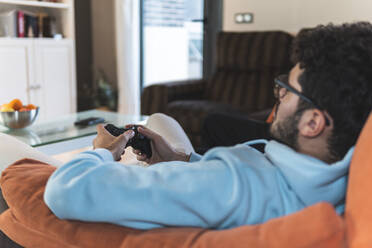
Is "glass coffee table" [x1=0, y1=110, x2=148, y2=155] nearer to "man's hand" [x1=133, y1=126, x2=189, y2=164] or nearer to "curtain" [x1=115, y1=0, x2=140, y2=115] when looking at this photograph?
"man's hand" [x1=133, y1=126, x2=189, y2=164]

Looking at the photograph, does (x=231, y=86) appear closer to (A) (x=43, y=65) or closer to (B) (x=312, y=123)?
(A) (x=43, y=65)

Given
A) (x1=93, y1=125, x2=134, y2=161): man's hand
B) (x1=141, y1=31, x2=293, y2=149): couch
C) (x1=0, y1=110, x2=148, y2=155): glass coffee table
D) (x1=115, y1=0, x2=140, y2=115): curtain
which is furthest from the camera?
(x1=115, y1=0, x2=140, y2=115): curtain

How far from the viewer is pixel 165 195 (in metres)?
0.66

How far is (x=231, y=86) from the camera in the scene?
345cm

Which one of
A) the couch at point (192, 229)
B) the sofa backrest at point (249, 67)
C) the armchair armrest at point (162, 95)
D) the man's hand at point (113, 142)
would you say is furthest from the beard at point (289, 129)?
the armchair armrest at point (162, 95)

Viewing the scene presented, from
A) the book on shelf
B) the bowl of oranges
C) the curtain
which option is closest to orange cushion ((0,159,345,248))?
the bowl of oranges

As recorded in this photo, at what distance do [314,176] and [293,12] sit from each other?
3129 mm

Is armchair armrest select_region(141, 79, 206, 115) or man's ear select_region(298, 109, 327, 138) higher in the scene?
man's ear select_region(298, 109, 327, 138)

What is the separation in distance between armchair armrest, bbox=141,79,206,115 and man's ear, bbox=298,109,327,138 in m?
2.50

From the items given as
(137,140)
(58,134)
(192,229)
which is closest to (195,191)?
(192,229)

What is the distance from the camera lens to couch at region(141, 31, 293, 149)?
308 centimetres

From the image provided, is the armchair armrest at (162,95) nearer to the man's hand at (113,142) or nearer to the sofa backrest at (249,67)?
the sofa backrest at (249,67)

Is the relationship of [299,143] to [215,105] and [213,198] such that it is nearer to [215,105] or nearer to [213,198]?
[213,198]

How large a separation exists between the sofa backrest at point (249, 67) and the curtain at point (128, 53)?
1.08 m
